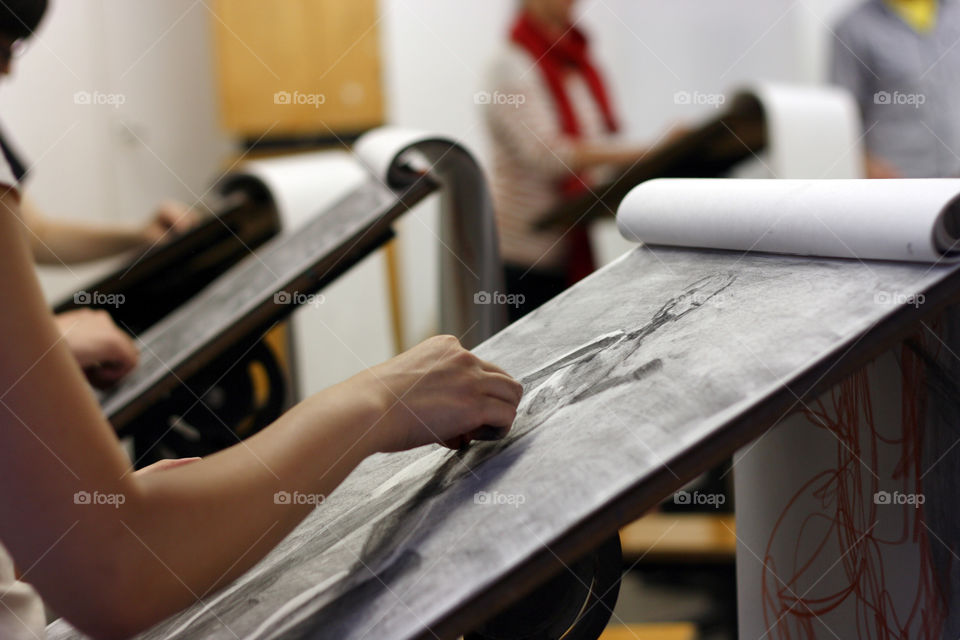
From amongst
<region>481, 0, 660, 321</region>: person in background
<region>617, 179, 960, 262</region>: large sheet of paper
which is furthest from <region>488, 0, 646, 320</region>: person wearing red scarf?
<region>617, 179, 960, 262</region>: large sheet of paper

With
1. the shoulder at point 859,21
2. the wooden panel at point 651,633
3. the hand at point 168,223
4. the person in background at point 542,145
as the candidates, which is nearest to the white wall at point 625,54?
the person in background at point 542,145

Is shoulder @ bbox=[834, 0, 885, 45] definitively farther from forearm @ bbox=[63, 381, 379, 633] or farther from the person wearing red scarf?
forearm @ bbox=[63, 381, 379, 633]

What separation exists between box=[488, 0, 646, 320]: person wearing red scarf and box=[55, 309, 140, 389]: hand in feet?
4.36

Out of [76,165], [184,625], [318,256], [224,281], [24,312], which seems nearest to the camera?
[24,312]

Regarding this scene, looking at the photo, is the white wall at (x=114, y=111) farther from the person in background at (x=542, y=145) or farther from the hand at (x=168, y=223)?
the hand at (x=168, y=223)

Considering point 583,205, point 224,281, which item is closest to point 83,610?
point 224,281

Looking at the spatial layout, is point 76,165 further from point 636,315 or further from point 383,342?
point 636,315

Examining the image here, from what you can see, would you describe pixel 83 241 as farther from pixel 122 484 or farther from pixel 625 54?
pixel 625 54

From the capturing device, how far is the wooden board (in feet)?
1.92

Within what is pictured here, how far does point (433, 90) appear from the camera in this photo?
4.45 m

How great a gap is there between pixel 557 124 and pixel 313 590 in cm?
211

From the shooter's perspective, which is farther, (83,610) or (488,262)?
(488,262)

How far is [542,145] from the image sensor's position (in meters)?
2.52

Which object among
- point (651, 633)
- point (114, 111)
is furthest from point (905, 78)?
point (114, 111)
